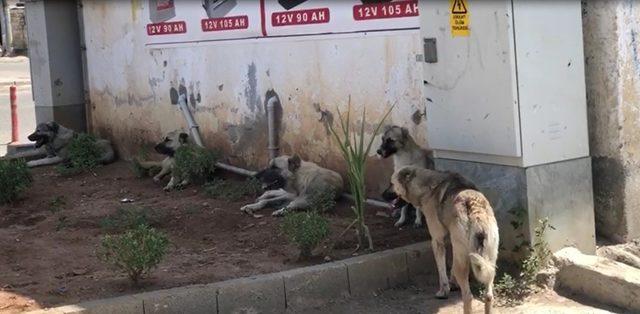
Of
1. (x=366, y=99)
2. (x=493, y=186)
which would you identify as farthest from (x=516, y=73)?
(x=366, y=99)

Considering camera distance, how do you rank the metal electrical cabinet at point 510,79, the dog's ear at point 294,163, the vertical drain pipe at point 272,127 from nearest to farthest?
the metal electrical cabinet at point 510,79 → the dog's ear at point 294,163 → the vertical drain pipe at point 272,127

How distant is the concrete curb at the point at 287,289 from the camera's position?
507cm

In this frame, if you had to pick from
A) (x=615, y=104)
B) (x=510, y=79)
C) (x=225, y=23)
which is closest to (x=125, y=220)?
(x=225, y=23)

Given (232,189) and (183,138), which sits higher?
(183,138)

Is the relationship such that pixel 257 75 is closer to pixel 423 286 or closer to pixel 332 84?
pixel 332 84

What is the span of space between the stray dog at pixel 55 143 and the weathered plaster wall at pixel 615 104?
631cm

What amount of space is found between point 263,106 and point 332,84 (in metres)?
1.05

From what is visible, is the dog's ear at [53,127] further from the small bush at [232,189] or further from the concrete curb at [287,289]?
the concrete curb at [287,289]

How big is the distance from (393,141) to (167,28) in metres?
3.87

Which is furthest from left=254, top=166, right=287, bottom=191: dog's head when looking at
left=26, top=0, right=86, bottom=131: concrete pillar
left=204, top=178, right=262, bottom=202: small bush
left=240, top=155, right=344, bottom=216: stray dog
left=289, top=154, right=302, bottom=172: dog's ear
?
left=26, top=0, right=86, bottom=131: concrete pillar

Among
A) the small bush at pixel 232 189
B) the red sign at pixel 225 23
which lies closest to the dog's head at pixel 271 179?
the small bush at pixel 232 189

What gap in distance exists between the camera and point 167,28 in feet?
32.1

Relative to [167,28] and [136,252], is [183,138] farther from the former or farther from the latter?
[136,252]

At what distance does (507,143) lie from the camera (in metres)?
5.61
